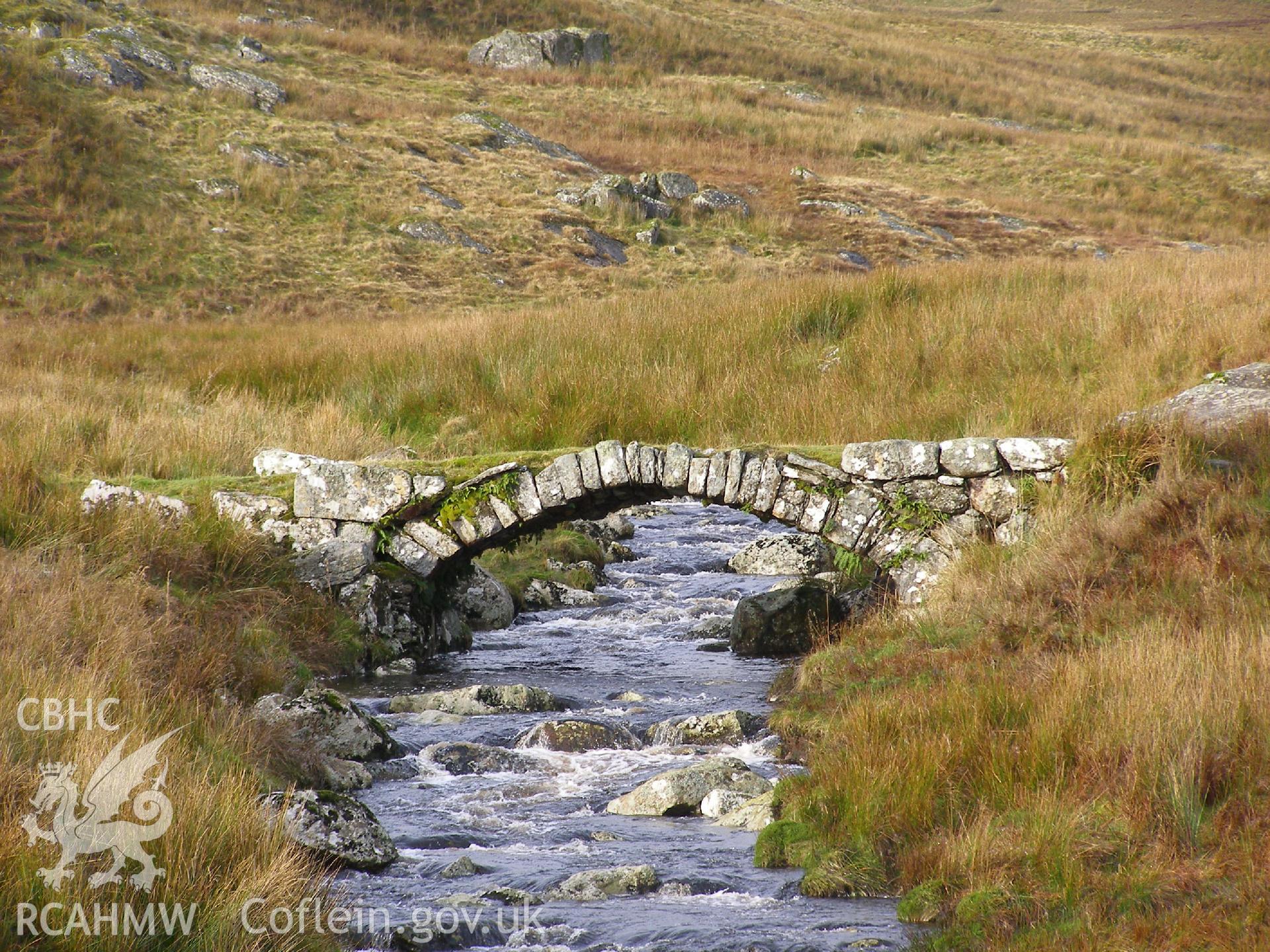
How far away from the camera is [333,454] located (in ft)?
27.3

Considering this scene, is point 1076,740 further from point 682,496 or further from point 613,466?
point 613,466

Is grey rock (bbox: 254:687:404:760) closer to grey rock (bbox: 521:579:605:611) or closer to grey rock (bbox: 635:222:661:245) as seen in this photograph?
grey rock (bbox: 521:579:605:611)

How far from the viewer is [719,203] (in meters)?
26.2

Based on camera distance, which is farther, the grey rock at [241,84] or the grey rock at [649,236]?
the grey rock at [241,84]

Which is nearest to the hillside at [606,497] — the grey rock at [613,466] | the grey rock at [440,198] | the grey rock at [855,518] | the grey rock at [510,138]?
the grey rock at [440,198]

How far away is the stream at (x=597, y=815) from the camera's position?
3.77m

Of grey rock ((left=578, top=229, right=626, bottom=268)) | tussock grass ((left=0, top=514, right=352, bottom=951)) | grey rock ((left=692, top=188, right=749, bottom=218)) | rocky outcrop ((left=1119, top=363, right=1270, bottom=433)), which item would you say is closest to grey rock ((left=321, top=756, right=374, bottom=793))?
tussock grass ((left=0, top=514, right=352, bottom=951))

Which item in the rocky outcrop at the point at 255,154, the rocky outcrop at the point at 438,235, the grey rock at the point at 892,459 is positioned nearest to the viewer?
the grey rock at the point at 892,459

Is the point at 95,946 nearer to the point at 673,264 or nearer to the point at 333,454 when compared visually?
the point at 333,454

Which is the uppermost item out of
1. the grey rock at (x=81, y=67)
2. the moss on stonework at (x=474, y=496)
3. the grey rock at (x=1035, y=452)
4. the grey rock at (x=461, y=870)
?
the grey rock at (x=81, y=67)

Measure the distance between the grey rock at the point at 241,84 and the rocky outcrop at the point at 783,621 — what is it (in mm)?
22302

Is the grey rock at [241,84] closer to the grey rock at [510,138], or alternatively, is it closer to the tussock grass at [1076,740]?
the grey rock at [510,138]

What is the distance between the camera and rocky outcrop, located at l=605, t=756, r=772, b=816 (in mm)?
4973

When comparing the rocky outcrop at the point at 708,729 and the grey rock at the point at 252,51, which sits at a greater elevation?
the grey rock at the point at 252,51
